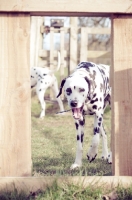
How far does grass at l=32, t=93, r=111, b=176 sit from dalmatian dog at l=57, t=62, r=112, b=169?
0.77ft

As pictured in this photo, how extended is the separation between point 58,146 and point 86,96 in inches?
88.1

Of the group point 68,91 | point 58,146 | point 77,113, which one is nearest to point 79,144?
point 77,113

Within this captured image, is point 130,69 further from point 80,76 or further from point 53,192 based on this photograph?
point 80,76

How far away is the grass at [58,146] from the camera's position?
17.3 ft

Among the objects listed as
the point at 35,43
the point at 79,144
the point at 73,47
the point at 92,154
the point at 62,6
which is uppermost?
the point at 35,43

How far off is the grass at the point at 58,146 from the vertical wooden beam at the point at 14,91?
1.40ft

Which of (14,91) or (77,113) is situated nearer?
(14,91)

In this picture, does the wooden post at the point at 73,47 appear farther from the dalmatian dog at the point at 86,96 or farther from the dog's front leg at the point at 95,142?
the dog's front leg at the point at 95,142

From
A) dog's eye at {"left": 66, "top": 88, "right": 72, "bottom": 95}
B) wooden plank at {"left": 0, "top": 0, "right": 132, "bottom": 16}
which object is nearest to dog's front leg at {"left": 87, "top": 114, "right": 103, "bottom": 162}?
dog's eye at {"left": 66, "top": 88, "right": 72, "bottom": 95}

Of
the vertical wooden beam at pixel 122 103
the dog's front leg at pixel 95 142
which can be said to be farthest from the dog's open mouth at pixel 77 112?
the vertical wooden beam at pixel 122 103

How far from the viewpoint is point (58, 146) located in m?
7.73

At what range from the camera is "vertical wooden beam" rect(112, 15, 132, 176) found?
3.98 metres

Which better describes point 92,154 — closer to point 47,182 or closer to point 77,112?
point 77,112

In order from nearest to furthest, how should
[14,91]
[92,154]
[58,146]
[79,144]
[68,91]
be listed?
[14,91]
[68,91]
[92,154]
[79,144]
[58,146]
